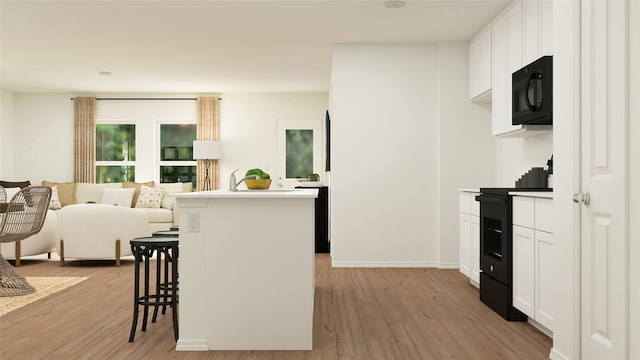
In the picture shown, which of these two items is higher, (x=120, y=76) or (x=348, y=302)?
(x=120, y=76)

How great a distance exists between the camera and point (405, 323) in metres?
3.91

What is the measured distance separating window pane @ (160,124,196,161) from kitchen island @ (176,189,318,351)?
23.2ft

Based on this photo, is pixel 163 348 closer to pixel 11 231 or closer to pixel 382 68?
pixel 11 231

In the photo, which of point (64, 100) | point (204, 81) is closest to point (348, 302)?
point (204, 81)

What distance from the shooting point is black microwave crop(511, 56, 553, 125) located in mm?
3951

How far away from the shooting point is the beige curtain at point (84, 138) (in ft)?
32.4

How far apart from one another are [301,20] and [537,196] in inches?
121

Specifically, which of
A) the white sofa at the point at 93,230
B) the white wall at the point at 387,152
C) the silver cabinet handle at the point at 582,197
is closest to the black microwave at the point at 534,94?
the silver cabinet handle at the point at 582,197

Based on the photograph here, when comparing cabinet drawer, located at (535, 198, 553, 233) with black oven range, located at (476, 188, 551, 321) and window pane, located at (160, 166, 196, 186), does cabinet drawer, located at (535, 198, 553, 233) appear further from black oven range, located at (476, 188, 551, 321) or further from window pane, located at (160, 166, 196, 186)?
window pane, located at (160, 166, 196, 186)

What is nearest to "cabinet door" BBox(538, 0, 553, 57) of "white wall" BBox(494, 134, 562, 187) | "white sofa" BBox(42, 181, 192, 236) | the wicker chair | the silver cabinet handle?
"white wall" BBox(494, 134, 562, 187)

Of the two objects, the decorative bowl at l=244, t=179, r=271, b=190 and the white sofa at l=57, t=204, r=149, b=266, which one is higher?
the decorative bowl at l=244, t=179, r=271, b=190

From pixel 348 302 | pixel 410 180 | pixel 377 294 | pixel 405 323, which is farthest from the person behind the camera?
pixel 410 180

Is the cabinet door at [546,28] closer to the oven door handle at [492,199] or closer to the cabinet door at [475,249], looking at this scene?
the oven door handle at [492,199]

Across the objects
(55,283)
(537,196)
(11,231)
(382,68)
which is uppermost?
(382,68)
